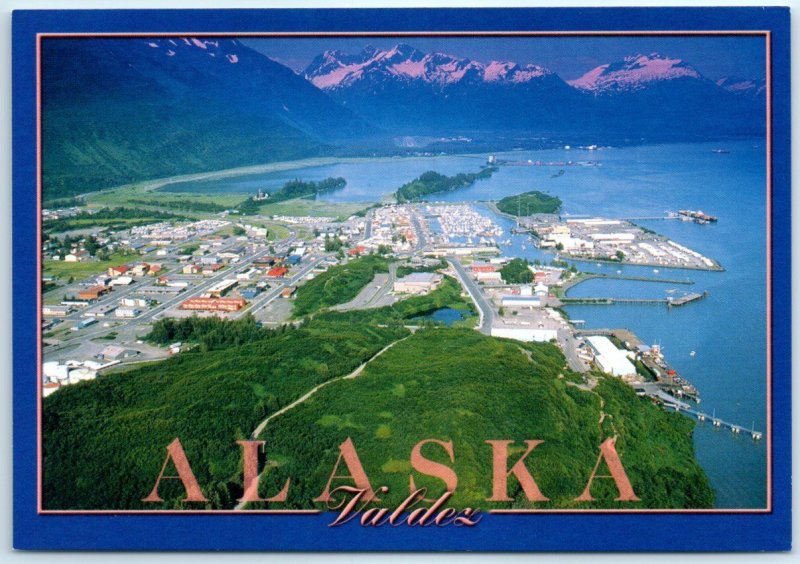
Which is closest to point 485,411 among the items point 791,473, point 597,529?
point 597,529

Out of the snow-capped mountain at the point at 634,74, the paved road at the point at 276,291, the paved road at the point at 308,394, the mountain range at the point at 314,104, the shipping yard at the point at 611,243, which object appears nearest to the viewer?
the paved road at the point at 308,394

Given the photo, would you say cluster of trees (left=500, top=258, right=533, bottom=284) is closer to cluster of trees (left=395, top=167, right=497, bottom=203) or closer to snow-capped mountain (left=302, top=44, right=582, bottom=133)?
cluster of trees (left=395, top=167, right=497, bottom=203)

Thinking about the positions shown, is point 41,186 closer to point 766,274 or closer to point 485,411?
point 485,411

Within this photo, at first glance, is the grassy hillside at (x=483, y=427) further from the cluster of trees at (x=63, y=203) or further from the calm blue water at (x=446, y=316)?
the cluster of trees at (x=63, y=203)

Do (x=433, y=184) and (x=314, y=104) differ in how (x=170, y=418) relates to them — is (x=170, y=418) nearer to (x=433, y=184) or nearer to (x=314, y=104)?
(x=433, y=184)

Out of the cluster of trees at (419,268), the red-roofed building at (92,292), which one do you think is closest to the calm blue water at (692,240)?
the cluster of trees at (419,268)
